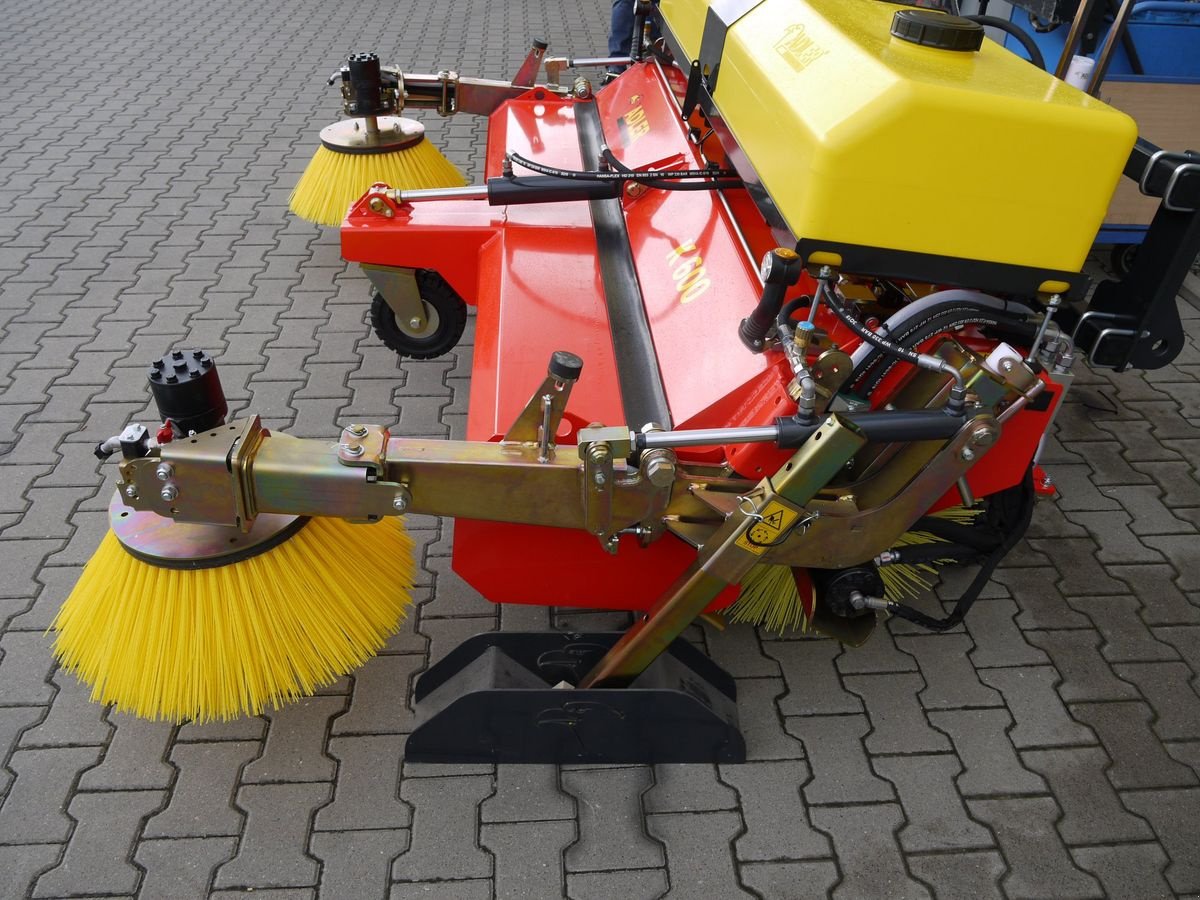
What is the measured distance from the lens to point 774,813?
1927 mm

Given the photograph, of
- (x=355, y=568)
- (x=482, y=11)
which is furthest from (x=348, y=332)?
(x=482, y=11)

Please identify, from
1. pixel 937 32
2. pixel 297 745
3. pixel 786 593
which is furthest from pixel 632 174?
pixel 297 745

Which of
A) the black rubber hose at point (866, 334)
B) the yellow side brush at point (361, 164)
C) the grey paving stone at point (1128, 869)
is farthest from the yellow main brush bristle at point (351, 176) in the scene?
the grey paving stone at point (1128, 869)

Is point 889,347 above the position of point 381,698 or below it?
above

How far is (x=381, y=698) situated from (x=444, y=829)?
0.39 m

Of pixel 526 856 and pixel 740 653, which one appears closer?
pixel 526 856

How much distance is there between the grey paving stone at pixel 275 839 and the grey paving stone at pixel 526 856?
0.36 m

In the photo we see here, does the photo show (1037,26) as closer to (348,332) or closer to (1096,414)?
(1096,414)

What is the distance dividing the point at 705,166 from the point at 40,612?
211 centimetres

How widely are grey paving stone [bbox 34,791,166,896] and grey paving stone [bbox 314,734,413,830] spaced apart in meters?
0.36

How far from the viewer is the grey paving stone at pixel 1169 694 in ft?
7.18

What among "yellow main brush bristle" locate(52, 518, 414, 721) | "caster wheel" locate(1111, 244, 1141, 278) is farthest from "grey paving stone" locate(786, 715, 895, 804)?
"caster wheel" locate(1111, 244, 1141, 278)

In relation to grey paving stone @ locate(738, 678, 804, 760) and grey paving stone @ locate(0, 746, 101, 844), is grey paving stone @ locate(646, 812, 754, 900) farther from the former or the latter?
grey paving stone @ locate(0, 746, 101, 844)

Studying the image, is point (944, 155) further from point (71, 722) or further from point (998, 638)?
point (71, 722)
